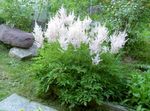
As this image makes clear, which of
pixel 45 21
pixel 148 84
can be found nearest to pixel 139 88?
pixel 148 84

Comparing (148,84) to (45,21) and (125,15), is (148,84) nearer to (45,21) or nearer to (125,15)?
(125,15)

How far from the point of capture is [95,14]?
6926 millimetres

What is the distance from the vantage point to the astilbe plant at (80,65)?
4.41 m

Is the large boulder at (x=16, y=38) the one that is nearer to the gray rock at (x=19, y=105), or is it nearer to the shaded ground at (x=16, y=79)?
the shaded ground at (x=16, y=79)

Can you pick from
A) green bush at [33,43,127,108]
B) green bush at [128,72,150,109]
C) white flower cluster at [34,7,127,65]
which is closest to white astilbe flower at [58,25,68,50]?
white flower cluster at [34,7,127,65]

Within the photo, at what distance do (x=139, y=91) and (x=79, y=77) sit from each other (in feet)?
2.56

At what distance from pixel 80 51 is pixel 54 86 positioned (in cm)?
62

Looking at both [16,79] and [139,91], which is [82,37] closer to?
[139,91]

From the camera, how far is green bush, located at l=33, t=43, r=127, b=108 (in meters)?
4.42

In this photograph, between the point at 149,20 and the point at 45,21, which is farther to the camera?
the point at 45,21

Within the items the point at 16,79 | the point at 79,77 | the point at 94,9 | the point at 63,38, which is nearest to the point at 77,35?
the point at 63,38

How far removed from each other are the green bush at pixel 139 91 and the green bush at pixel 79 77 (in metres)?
0.17

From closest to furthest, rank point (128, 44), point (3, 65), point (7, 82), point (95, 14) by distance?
1. point (7, 82)
2. point (3, 65)
3. point (128, 44)
4. point (95, 14)

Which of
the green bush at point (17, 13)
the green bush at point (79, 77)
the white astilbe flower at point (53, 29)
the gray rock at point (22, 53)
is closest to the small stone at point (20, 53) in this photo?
the gray rock at point (22, 53)
